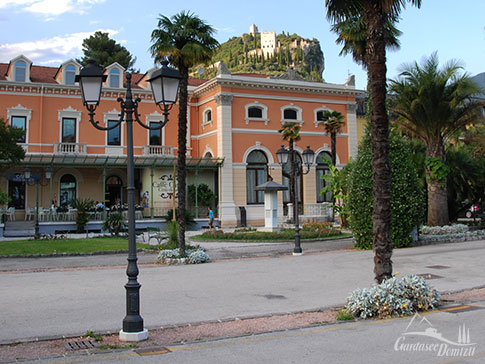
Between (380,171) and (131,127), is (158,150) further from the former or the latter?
(131,127)

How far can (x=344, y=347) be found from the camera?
5.88 m

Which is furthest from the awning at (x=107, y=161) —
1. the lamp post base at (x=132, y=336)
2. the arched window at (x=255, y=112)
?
the lamp post base at (x=132, y=336)

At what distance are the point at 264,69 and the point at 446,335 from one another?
156 m

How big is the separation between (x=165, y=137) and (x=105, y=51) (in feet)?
68.7

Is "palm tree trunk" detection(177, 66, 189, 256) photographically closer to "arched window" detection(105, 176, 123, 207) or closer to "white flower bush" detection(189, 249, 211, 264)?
"white flower bush" detection(189, 249, 211, 264)

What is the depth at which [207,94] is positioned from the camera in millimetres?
36062

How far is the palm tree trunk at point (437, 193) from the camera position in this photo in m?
20.9

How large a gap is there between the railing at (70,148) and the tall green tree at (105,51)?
19259mm

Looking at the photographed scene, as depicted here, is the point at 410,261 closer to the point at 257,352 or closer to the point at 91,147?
the point at 257,352

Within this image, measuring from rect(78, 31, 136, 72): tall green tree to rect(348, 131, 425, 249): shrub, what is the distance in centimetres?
3857

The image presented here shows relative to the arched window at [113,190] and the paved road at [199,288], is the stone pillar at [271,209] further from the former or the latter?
the arched window at [113,190]

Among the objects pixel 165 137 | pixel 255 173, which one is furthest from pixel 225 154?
pixel 165 137

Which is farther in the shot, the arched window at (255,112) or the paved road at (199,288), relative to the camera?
the arched window at (255,112)

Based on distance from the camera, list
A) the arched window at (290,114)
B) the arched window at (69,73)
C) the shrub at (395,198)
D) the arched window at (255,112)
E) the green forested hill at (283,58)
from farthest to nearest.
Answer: the green forested hill at (283,58), the arched window at (290,114), the arched window at (255,112), the arched window at (69,73), the shrub at (395,198)
